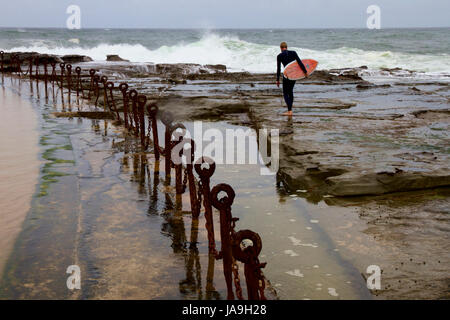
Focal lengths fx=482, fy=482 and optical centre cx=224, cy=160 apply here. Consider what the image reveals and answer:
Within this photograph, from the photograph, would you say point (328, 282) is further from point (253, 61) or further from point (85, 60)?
point (253, 61)

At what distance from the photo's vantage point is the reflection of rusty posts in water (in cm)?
278

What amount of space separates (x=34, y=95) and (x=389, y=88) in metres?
12.0

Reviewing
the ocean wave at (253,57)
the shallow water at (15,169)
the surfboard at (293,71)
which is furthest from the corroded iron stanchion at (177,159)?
the ocean wave at (253,57)

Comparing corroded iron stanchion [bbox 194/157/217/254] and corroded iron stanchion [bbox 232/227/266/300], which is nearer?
corroded iron stanchion [bbox 232/227/266/300]

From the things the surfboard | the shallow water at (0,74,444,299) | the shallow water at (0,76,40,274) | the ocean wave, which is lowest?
the shallow water at (0,74,444,299)

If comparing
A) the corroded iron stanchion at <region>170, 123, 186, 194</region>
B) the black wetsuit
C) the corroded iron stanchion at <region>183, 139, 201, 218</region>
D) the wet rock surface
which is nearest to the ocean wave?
the wet rock surface

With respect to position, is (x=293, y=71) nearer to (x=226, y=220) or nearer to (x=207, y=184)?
(x=207, y=184)

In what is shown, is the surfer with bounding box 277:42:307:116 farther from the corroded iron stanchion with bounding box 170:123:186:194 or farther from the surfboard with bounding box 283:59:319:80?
the corroded iron stanchion with bounding box 170:123:186:194

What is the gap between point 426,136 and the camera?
27.0 feet

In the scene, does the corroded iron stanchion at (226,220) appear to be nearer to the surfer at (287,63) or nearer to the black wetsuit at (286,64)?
the surfer at (287,63)

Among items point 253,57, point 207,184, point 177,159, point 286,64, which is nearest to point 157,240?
point 207,184

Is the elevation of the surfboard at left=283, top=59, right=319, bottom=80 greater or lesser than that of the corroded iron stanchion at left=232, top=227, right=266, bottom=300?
greater

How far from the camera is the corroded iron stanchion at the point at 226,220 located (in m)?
2.78
